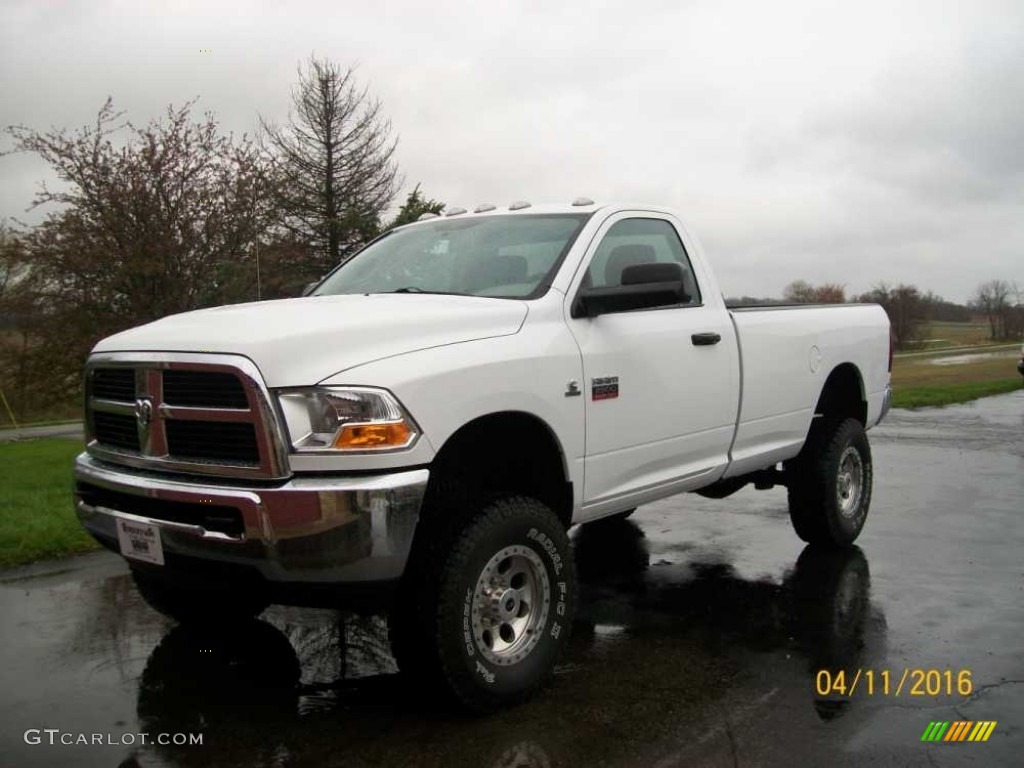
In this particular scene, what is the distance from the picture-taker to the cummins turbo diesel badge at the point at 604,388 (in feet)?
13.9

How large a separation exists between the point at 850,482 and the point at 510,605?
143 inches

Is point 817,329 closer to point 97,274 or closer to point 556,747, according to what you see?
point 556,747

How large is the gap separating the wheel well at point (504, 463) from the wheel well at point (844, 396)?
9.92ft

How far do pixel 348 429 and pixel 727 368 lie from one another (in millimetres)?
2596

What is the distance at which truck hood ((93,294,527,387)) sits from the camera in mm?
3373

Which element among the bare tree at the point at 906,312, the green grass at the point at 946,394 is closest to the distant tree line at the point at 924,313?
the bare tree at the point at 906,312

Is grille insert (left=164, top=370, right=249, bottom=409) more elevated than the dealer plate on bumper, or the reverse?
grille insert (left=164, top=370, right=249, bottom=409)

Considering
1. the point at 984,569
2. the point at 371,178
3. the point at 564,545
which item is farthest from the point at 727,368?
the point at 371,178

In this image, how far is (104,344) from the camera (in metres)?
4.05

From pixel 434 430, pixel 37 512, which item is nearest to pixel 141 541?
Answer: pixel 434 430

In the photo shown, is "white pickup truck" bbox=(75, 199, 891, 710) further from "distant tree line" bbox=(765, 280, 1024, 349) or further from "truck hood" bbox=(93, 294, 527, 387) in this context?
"distant tree line" bbox=(765, 280, 1024, 349)

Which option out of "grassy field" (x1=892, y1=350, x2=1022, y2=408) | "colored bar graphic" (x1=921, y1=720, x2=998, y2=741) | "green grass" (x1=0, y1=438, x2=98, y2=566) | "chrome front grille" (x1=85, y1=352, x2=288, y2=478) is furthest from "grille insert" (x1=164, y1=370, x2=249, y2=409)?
"grassy field" (x1=892, y1=350, x2=1022, y2=408)
